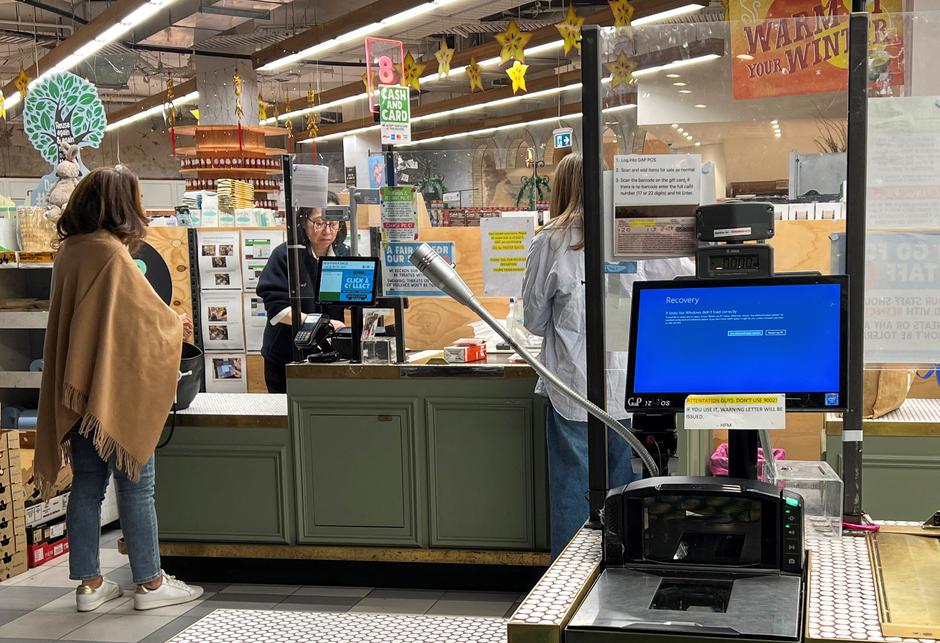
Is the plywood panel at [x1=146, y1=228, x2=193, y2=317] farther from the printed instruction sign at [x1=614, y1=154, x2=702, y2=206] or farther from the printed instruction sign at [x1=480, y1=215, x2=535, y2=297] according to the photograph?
the printed instruction sign at [x1=614, y1=154, x2=702, y2=206]

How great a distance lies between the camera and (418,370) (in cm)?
434

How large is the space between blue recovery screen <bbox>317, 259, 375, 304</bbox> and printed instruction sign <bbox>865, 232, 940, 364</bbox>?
102 inches

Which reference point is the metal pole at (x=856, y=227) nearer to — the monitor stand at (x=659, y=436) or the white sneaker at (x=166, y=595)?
the monitor stand at (x=659, y=436)

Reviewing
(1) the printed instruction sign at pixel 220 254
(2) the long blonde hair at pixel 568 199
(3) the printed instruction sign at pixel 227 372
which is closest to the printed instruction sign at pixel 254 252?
(1) the printed instruction sign at pixel 220 254

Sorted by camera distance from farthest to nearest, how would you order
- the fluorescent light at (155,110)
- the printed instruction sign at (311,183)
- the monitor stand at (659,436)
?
the fluorescent light at (155,110)
the printed instruction sign at (311,183)
the monitor stand at (659,436)

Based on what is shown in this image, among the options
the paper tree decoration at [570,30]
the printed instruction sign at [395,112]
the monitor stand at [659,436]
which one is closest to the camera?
the monitor stand at [659,436]

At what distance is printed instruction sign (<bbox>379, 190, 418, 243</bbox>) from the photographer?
15.1 ft

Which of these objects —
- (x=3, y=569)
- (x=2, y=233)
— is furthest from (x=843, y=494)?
(x=2, y=233)

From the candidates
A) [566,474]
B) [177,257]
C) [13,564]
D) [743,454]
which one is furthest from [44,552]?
[743,454]

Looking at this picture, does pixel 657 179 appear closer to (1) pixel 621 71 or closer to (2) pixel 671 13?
(1) pixel 621 71

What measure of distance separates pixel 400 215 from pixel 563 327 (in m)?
1.22

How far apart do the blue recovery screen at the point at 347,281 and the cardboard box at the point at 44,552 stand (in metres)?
1.90

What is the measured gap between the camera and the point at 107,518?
560cm

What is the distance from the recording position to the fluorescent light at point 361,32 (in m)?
7.95
